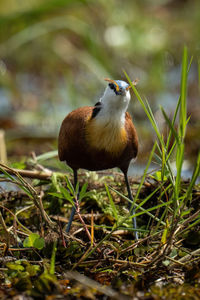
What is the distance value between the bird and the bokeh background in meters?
1.89

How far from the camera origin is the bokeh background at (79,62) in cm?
559

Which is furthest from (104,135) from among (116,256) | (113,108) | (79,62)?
(79,62)

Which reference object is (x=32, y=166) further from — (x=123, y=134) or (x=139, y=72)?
(x=139, y=72)

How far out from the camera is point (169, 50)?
774cm

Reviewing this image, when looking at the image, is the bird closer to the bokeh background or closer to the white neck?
the white neck

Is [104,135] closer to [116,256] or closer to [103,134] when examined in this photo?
[103,134]

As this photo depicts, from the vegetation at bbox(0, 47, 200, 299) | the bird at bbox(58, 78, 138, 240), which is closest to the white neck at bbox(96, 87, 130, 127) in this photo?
the bird at bbox(58, 78, 138, 240)

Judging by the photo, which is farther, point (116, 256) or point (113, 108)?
point (113, 108)

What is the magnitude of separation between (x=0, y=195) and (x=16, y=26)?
4424 mm

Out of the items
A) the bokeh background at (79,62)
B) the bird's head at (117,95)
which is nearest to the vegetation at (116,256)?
the bird's head at (117,95)

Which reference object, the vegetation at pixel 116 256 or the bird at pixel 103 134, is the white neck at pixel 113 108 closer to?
the bird at pixel 103 134

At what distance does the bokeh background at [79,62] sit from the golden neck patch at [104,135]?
197 centimetres

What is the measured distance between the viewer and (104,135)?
264 cm

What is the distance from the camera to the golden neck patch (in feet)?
8.66
